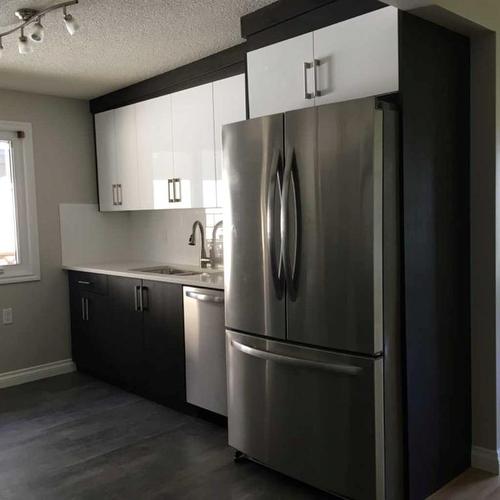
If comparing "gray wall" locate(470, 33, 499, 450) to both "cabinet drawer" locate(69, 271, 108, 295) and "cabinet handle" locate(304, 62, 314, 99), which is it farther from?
→ "cabinet drawer" locate(69, 271, 108, 295)

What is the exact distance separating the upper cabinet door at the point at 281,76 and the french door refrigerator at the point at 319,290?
264mm

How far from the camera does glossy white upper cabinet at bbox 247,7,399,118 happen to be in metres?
2.23

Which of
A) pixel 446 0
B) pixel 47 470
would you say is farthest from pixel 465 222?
pixel 47 470

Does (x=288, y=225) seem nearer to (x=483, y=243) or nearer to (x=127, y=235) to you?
(x=483, y=243)

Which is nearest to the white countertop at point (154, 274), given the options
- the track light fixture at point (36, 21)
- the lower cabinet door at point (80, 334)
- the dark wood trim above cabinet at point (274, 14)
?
the lower cabinet door at point (80, 334)

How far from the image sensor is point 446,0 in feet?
7.06

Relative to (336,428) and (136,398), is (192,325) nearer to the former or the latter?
(136,398)

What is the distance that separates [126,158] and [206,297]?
1.71 meters

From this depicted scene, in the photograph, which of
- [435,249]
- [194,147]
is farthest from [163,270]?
[435,249]

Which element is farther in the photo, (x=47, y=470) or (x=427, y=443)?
(x=47, y=470)

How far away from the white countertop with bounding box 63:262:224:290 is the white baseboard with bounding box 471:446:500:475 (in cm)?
154

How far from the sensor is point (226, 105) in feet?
11.1

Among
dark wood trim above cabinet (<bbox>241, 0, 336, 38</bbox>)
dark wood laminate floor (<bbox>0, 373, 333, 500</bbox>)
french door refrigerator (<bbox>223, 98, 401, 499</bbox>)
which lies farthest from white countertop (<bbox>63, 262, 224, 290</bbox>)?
dark wood trim above cabinet (<bbox>241, 0, 336, 38</bbox>)

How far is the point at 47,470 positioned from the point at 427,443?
1892 mm
